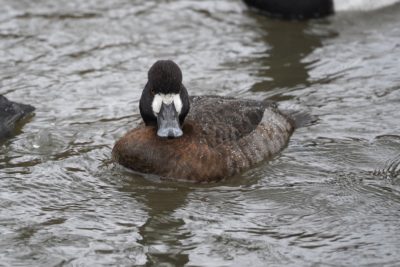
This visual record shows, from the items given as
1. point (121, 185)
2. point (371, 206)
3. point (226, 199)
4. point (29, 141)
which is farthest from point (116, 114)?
point (371, 206)

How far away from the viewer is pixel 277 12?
1221 centimetres

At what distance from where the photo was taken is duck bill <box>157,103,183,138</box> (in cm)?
746

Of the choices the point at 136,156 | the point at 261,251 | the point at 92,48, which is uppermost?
the point at 92,48

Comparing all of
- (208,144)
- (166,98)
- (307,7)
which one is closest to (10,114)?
(166,98)

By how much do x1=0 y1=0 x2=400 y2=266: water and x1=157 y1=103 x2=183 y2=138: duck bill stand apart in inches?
17.8

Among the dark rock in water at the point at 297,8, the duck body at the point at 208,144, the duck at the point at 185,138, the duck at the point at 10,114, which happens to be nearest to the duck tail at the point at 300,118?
the duck body at the point at 208,144

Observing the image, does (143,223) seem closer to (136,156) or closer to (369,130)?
(136,156)

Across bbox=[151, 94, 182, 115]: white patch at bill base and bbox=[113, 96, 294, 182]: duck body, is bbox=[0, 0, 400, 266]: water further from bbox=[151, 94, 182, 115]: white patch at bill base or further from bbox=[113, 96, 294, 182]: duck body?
bbox=[151, 94, 182, 115]: white patch at bill base

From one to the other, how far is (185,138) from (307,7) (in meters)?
5.09

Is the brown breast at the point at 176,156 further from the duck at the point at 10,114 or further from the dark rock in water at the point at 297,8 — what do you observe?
the dark rock in water at the point at 297,8

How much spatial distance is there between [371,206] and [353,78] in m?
3.16

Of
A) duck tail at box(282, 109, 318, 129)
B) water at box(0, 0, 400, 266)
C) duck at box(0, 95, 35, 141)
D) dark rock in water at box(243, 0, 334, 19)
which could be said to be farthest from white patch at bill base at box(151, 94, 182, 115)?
dark rock in water at box(243, 0, 334, 19)

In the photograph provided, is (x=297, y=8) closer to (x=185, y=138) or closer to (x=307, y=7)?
(x=307, y=7)

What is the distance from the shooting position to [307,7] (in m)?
12.1
